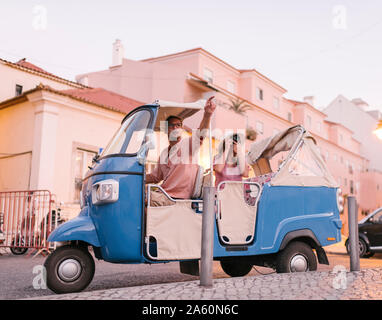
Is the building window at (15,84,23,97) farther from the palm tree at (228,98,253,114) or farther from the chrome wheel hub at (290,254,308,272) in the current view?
the chrome wheel hub at (290,254,308,272)

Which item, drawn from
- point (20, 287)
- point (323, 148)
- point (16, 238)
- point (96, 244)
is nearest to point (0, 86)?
point (16, 238)

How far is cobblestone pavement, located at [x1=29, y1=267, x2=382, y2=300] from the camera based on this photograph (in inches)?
172

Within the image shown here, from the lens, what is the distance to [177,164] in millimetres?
6012

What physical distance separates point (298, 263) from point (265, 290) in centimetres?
183

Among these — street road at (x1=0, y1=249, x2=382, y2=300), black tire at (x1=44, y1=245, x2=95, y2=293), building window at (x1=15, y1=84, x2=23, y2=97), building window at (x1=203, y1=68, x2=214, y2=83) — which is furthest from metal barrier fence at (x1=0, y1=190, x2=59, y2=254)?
building window at (x1=203, y1=68, x2=214, y2=83)

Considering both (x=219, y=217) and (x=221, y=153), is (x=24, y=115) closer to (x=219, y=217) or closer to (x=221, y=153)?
(x=221, y=153)

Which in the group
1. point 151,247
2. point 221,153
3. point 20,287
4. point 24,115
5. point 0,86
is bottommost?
point 20,287

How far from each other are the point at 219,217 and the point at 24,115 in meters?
13.6

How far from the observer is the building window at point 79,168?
17.0 m

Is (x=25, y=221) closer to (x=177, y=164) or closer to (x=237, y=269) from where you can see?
(x=237, y=269)

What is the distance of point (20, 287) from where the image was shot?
644 centimetres

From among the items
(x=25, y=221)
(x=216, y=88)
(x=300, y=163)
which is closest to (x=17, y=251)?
(x=25, y=221)

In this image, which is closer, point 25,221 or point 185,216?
point 185,216
